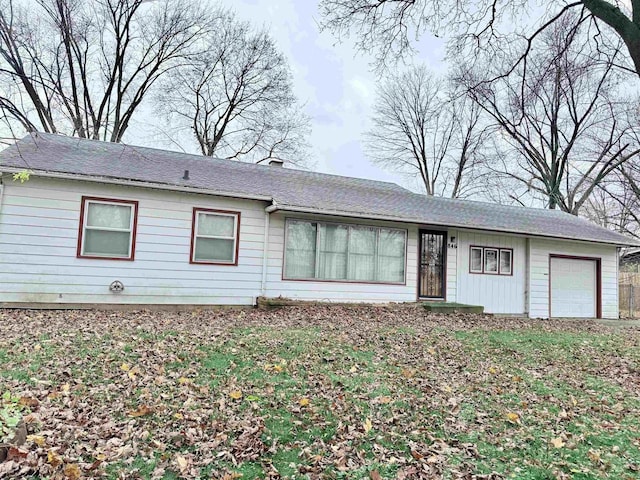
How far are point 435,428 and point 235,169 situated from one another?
10195 millimetres

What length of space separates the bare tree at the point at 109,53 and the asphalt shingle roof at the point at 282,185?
1001 centimetres

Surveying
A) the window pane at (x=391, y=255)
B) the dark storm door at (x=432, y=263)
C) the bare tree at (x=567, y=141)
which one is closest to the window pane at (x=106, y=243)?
the window pane at (x=391, y=255)

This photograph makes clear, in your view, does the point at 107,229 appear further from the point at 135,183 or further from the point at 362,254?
the point at 362,254

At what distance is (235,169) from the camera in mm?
12812

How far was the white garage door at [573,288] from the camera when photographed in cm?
1389

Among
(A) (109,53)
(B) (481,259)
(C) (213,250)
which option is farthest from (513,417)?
(A) (109,53)

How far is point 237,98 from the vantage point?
80.9ft

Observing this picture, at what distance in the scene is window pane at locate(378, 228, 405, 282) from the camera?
38.7 ft

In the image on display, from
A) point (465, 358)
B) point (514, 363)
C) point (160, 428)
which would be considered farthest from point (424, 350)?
point (160, 428)

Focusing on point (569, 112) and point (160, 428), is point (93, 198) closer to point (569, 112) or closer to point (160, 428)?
point (160, 428)

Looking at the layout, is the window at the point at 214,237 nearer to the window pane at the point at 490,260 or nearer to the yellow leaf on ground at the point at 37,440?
the yellow leaf on ground at the point at 37,440

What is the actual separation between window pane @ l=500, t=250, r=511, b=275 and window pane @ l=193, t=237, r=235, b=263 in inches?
315

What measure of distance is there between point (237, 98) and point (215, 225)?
53.9ft

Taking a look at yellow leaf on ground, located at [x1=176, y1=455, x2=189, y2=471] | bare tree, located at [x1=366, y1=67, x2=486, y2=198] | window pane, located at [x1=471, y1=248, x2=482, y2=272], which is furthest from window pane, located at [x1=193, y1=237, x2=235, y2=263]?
bare tree, located at [x1=366, y1=67, x2=486, y2=198]
